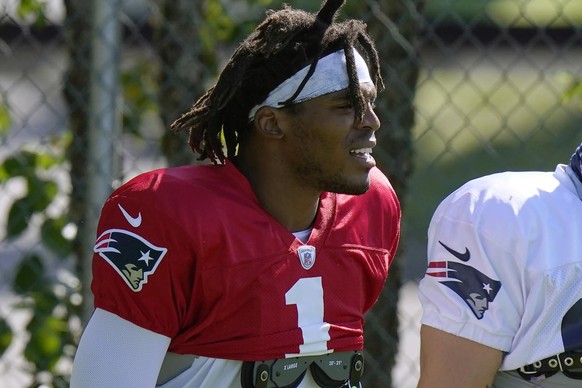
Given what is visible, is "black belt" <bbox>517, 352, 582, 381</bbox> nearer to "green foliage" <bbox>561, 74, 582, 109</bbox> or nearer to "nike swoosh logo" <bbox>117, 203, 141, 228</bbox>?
"nike swoosh logo" <bbox>117, 203, 141, 228</bbox>

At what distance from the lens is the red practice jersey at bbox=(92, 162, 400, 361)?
2.52 m

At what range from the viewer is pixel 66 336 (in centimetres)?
393

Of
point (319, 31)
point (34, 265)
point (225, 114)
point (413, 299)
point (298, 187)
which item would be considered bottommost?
point (413, 299)

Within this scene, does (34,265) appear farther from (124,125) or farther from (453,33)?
(453,33)

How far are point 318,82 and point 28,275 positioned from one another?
5.38 ft

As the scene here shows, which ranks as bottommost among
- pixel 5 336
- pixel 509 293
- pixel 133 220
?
pixel 5 336

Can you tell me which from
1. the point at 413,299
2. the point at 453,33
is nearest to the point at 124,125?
the point at 413,299

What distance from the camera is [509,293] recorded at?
7.85ft

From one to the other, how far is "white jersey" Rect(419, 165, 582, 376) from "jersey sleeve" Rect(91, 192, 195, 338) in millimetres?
552

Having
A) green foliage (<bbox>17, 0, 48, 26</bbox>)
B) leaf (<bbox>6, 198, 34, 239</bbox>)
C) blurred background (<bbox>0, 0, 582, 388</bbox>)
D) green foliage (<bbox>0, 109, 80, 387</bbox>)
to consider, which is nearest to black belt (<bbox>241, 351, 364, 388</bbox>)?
blurred background (<bbox>0, 0, 582, 388</bbox>)

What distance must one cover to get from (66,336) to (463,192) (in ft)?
6.10

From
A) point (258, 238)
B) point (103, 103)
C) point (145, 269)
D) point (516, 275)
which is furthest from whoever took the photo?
point (103, 103)

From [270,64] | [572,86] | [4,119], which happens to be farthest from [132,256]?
[572,86]

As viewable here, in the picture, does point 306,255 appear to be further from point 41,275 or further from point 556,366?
point 41,275
